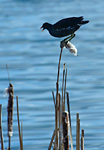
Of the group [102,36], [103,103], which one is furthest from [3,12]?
[103,103]

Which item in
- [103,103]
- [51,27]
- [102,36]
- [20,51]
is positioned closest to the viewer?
[51,27]

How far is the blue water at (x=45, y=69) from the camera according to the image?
6.86 m

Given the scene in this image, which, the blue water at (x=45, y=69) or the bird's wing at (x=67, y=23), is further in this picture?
the blue water at (x=45, y=69)

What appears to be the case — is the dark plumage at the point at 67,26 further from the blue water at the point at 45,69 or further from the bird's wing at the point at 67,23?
the blue water at the point at 45,69

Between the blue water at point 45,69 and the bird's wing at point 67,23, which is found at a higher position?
the bird's wing at point 67,23

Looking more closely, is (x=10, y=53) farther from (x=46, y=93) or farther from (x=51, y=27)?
(x=51, y=27)

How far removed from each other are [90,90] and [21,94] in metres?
0.90

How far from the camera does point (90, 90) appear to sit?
8.37 metres

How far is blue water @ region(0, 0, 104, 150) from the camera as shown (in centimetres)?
686

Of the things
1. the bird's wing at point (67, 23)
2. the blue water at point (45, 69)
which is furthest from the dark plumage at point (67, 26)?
the blue water at point (45, 69)

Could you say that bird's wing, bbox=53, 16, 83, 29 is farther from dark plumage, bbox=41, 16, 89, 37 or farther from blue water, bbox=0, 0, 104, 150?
blue water, bbox=0, 0, 104, 150

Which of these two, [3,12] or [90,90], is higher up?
[3,12]

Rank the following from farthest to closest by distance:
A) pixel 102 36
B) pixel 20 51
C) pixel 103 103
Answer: pixel 102 36, pixel 20 51, pixel 103 103

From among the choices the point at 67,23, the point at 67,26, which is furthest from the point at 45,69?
the point at 67,26
